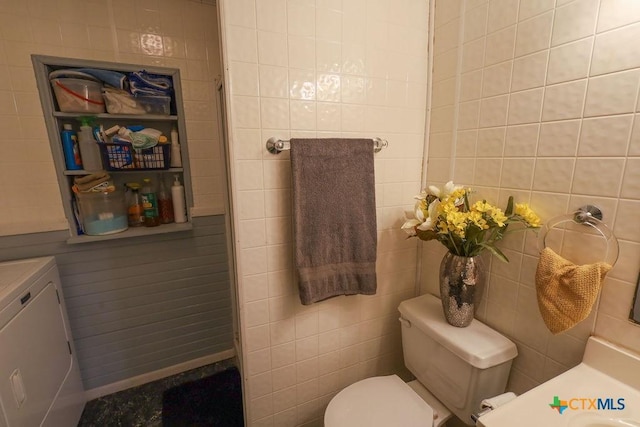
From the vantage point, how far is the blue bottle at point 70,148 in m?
1.39

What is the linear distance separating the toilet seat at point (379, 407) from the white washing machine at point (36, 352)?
113cm

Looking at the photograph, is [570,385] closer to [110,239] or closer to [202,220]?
[202,220]

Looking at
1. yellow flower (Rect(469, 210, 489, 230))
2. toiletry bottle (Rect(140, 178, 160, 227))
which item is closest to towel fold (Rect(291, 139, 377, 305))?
yellow flower (Rect(469, 210, 489, 230))

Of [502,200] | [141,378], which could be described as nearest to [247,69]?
[502,200]

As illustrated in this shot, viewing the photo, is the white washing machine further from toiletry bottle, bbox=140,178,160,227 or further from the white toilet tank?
the white toilet tank

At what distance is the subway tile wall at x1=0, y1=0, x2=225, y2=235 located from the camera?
52.4 inches

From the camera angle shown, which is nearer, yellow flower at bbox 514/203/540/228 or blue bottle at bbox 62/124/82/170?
yellow flower at bbox 514/203/540/228

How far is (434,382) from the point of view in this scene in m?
1.09

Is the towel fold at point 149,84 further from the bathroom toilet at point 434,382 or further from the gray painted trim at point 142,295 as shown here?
the bathroom toilet at point 434,382

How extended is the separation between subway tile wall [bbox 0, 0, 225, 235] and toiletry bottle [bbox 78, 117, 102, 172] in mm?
189

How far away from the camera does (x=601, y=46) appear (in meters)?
0.73

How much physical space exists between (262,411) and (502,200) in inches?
49.9

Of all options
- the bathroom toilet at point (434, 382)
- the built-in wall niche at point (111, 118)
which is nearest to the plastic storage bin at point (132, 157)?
the built-in wall niche at point (111, 118)

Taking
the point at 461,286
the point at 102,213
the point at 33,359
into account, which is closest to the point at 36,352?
the point at 33,359
